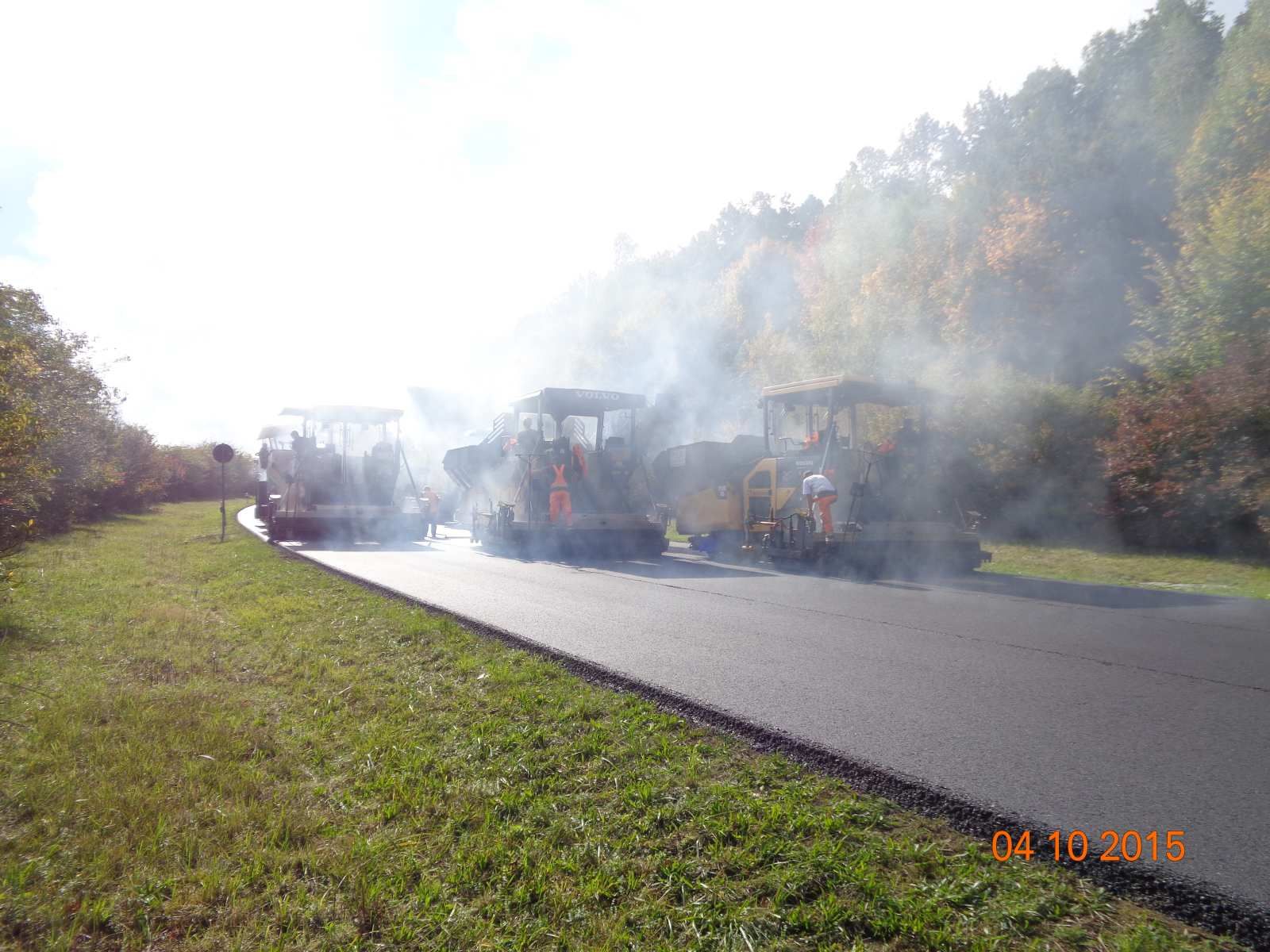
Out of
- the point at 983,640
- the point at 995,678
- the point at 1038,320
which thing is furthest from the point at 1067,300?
the point at 995,678

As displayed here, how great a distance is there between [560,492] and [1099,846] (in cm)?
1296

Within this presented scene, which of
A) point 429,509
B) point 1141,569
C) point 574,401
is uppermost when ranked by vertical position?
point 574,401

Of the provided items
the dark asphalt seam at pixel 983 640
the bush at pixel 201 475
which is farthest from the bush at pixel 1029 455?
the bush at pixel 201 475

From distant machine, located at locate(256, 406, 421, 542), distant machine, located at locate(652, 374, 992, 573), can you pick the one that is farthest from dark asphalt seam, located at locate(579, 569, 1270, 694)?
distant machine, located at locate(256, 406, 421, 542)

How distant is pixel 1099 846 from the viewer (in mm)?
3016

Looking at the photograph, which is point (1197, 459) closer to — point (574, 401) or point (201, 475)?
point (574, 401)

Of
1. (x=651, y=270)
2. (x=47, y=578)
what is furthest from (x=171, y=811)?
(x=651, y=270)

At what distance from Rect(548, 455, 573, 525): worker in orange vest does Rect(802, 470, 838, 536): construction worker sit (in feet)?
14.5

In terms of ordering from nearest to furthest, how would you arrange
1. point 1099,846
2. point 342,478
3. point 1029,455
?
point 1099,846
point 1029,455
point 342,478

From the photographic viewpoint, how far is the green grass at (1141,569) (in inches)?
464

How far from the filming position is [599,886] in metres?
2.80

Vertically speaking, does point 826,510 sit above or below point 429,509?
above

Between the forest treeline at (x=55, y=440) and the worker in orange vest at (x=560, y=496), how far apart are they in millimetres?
7462

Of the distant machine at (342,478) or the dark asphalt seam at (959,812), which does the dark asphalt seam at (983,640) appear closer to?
the dark asphalt seam at (959,812)
